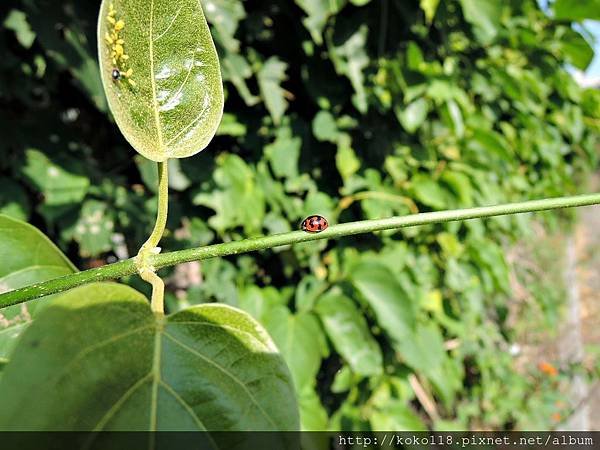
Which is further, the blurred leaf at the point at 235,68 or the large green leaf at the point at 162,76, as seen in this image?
the blurred leaf at the point at 235,68

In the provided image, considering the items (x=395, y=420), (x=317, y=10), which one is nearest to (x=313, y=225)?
(x=317, y=10)

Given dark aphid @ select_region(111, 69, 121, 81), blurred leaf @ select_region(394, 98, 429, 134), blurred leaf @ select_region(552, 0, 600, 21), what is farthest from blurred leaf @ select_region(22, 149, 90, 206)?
blurred leaf @ select_region(552, 0, 600, 21)

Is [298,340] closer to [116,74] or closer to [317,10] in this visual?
[317,10]

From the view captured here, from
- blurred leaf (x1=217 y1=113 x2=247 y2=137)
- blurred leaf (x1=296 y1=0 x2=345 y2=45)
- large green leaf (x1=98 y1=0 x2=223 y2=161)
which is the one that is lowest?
blurred leaf (x1=217 y1=113 x2=247 y2=137)

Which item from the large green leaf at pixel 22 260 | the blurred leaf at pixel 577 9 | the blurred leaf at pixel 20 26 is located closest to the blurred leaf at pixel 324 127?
the blurred leaf at pixel 20 26

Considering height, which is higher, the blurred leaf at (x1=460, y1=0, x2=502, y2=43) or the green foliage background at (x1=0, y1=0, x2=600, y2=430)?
the blurred leaf at (x1=460, y1=0, x2=502, y2=43)

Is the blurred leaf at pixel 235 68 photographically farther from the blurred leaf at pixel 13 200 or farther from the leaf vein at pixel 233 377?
the leaf vein at pixel 233 377

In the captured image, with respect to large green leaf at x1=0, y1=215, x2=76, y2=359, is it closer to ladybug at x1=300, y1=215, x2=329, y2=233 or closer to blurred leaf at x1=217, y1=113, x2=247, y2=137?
ladybug at x1=300, y1=215, x2=329, y2=233
